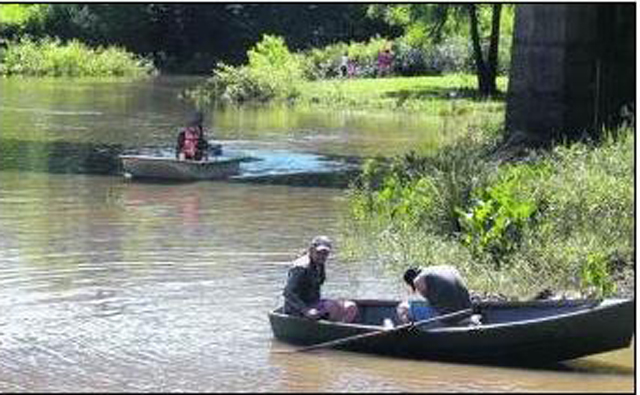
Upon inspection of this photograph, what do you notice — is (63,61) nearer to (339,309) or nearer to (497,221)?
(497,221)

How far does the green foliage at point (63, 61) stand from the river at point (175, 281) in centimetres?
3652

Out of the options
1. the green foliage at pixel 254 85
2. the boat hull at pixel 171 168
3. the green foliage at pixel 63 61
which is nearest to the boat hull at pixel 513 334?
the boat hull at pixel 171 168

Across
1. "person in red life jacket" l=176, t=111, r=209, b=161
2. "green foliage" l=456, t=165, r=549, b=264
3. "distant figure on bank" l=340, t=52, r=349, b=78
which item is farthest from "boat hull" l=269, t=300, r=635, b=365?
"distant figure on bank" l=340, t=52, r=349, b=78

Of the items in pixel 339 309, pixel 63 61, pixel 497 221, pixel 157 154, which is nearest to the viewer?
pixel 339 309

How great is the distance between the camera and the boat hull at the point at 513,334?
12078mm

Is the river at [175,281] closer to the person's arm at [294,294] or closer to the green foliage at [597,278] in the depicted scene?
the person's arm at [294,294]

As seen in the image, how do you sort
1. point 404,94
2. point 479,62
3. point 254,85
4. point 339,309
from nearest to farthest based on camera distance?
point 339,309, point 479,62, point 404,94, point 254,85

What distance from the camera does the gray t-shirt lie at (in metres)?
12.8

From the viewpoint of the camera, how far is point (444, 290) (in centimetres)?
1286

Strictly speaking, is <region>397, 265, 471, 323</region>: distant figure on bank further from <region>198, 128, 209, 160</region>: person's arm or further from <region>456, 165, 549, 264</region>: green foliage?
<region>198, 128, 209, 160</region>: person's arm

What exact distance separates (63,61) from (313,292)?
61836 millimetres

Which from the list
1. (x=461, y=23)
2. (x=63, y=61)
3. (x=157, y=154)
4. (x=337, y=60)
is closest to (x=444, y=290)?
(x=157, y=154)

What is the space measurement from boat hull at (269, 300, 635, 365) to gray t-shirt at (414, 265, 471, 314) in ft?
0.93

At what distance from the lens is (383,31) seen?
268ft
